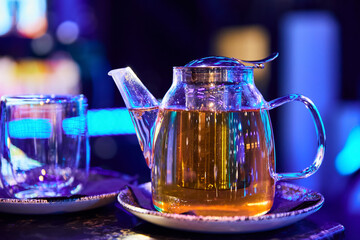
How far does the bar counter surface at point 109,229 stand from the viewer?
0.64m

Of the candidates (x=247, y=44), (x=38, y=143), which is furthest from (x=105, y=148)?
(x=38, y=143)

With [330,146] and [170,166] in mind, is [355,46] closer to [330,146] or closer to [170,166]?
[330,146]

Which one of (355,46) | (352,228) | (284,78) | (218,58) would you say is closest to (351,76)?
(355,46)

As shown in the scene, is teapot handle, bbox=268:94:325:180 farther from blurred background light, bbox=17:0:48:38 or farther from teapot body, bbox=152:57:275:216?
blurred background light, bbox=17:0:48:38

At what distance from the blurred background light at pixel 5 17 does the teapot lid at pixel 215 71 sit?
2.61m

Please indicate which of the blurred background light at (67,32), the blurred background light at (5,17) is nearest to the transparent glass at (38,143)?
the blurred background light at (5,17)

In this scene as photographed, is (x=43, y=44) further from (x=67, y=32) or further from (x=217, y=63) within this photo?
(x=217, y=63)

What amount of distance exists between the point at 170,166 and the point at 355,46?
150 inches

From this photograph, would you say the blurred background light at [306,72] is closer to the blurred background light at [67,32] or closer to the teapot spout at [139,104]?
the blurred background light at [67,32]

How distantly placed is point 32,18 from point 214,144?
2789 millimetres

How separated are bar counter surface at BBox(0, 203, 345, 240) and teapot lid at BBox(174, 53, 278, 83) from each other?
0.21 m

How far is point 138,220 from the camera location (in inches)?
28.0

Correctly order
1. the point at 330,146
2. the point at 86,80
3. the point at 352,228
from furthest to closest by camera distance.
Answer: the point at 330,146 → the point at 86,80 → the point at 352,228

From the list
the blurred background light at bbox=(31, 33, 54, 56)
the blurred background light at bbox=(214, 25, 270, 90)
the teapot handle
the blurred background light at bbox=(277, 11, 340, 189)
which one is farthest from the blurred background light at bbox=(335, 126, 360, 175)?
the teapot handle
